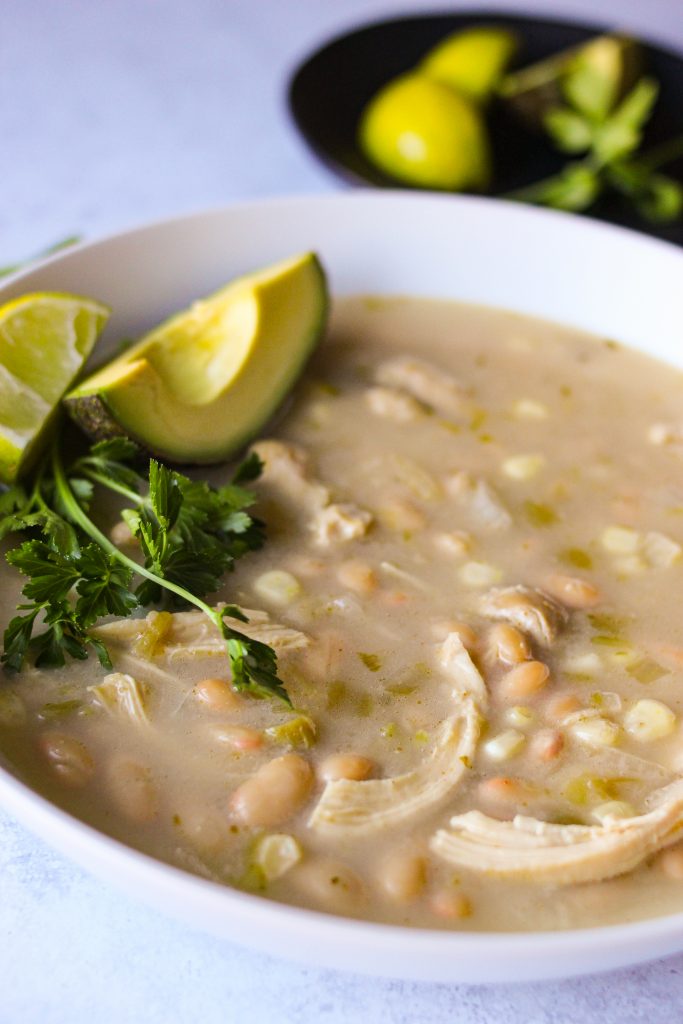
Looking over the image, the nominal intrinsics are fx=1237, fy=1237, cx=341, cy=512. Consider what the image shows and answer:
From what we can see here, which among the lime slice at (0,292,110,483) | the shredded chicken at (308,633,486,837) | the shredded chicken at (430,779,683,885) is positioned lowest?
the shredded chicken at (430,779,683,885)

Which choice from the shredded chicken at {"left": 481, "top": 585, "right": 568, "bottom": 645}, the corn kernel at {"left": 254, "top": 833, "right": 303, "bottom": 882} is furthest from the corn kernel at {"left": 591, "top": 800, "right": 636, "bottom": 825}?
the corn kernel at {"left": 254, "top": 833, "right": 303, "bottom": 882}

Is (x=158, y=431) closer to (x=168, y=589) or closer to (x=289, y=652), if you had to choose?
(x=168, y=589)

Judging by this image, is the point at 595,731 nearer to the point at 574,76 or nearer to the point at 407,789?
the point at 407,789

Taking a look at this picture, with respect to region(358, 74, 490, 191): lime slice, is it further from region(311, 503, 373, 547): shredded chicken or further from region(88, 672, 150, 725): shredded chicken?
region(88, 672, 150, 725): shredded chicken

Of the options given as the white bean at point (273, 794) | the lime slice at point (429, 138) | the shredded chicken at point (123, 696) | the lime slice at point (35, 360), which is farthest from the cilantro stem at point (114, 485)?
the lime slice at point (429, 138)

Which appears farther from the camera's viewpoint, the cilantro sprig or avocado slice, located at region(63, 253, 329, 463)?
avocado slice, located at region(63, 253, 329, 463)

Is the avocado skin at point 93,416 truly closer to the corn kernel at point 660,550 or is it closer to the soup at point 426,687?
the soup at point 426,687

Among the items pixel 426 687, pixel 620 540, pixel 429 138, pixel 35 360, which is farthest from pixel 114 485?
pixel 429 138
